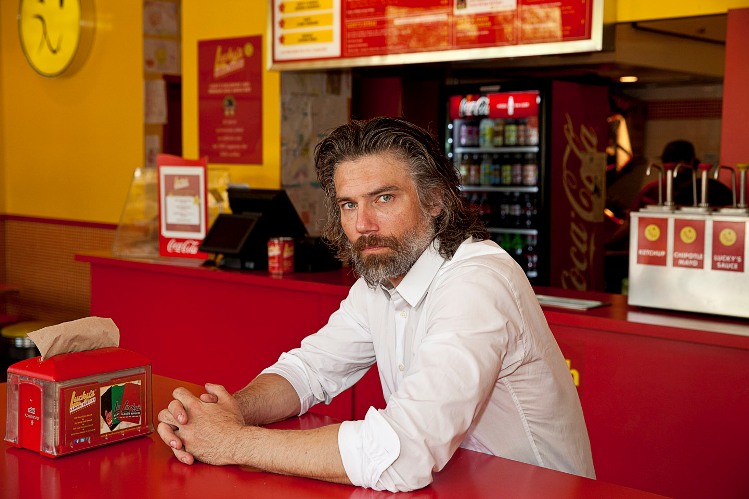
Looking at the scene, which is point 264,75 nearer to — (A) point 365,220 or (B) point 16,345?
(B) point 16,345

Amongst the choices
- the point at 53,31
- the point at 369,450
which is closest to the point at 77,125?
the point at 53,31

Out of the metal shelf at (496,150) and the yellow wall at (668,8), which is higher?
the yellow wall at (668,8)

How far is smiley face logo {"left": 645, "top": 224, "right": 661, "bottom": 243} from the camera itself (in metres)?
3.26

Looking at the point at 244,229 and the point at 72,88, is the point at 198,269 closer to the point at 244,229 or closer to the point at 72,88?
the point at 244,229

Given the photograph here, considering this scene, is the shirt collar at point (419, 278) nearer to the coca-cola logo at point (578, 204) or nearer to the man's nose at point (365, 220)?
the man's nose at point (365, 220)

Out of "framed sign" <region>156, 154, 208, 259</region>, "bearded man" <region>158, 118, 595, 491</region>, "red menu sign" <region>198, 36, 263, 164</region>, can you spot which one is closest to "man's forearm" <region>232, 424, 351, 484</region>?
"bearded man" <region>158, 118, 595, 491</region>

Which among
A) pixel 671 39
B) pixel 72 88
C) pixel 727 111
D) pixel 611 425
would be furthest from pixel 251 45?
pixel 671 39

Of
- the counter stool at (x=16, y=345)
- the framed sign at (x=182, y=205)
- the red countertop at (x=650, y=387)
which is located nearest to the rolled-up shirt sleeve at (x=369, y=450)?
the red countertop at (x=650, y=387)

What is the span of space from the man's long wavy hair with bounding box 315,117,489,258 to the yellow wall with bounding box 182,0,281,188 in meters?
2.99

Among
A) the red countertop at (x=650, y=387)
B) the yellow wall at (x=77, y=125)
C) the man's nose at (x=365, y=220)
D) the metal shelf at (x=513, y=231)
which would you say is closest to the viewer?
the man's nose at (x=365, y=220)

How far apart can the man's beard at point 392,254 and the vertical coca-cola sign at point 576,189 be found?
179 inches

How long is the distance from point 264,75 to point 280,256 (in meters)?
1.41

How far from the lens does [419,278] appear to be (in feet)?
7.06

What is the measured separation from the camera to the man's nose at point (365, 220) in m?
2.14
